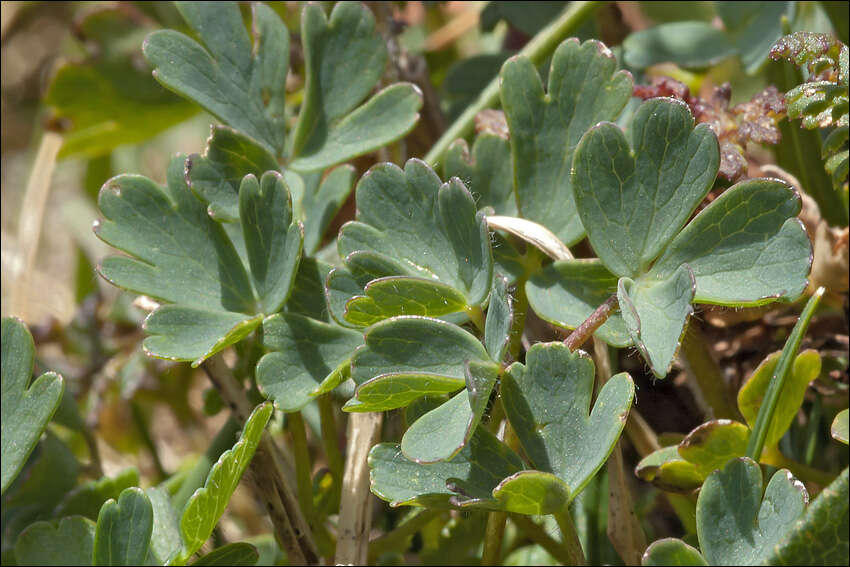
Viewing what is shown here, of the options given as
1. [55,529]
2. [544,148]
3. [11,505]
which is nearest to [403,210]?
[544,148]

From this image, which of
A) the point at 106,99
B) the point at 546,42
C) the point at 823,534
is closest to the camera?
the point at 823,534

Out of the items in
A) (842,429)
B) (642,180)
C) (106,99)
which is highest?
(642,180)

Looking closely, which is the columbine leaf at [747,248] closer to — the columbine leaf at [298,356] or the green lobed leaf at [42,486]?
the columbine leaf at [298,356]

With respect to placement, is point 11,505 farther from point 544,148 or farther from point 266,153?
point 544,148

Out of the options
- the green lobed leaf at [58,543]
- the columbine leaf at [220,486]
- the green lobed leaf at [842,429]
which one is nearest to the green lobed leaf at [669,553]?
the green lobed leaf at [842,429]

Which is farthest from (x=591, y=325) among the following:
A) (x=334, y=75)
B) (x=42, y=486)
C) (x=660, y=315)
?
(x=42, y=486)

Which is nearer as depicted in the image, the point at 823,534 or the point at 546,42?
the point at 823,534

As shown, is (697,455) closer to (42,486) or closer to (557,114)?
(557,114)
